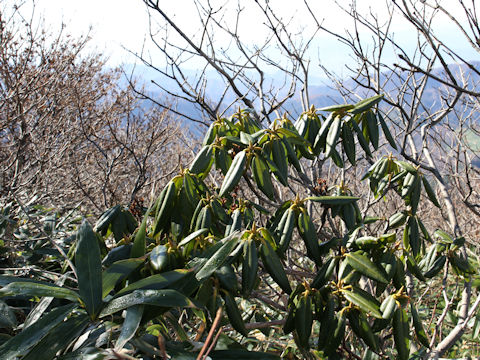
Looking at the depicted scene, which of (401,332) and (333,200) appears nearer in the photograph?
(401,332)

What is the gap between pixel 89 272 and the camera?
37.4 inches

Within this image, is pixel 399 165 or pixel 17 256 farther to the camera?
pixel 17 256

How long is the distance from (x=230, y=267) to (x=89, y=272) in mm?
374

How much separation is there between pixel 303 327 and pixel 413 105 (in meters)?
1.59

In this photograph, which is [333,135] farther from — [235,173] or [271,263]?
[271,263]

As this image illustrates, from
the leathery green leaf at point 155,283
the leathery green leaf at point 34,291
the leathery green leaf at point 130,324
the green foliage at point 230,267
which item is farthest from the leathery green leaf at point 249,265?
the leathery green leaf at point 34,291

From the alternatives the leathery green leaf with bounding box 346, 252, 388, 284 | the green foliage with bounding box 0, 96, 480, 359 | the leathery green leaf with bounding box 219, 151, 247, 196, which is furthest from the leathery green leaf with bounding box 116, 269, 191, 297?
the leathery green leaf with bounding box 346, 252, 388, 284

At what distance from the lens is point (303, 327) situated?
1183 mm

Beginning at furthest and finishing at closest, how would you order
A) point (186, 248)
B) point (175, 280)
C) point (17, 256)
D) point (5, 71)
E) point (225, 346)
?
point (5, 71) → point (17, 256) → point (186, 248) → point (225, 346) → point (175, 280)

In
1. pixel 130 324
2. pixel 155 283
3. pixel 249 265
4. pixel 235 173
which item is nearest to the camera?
pixel 130 324

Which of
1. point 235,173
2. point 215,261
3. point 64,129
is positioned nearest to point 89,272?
point 215,261

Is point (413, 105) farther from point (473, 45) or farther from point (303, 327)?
point (303, 327)

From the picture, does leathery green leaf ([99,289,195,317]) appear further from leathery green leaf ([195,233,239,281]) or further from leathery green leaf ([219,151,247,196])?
leathery green leaf ([219,151,247,196])

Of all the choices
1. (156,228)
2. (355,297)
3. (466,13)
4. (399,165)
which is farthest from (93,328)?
(466,13)
